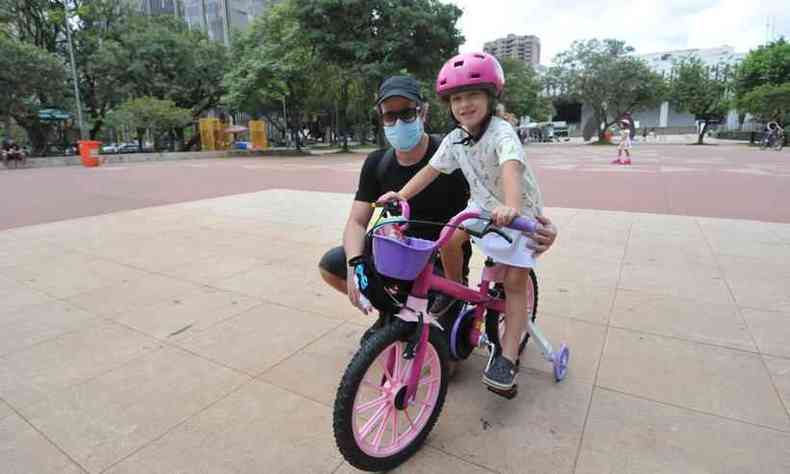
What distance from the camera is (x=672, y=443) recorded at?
6.49 ft

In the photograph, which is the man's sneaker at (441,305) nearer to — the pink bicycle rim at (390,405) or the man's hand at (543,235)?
the pink bicycle rim at (390,405)

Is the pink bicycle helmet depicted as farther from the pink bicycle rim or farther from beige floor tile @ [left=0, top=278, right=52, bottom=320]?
beige floor tile @ [left=0, top=278, right=52, bottom=320]

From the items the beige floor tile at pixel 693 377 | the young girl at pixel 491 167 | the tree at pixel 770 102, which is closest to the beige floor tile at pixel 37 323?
the young girl at pixel 491 167

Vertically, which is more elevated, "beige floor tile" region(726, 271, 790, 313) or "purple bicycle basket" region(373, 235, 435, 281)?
"purple bicycle basket" region(373, 235, 435, 281)

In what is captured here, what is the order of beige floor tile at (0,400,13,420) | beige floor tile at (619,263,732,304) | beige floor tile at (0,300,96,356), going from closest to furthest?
beige floor tile at (0,400,13,420) < beige floor tile at (0,300,96,356) < beige floor tile at (619,263,732,304)

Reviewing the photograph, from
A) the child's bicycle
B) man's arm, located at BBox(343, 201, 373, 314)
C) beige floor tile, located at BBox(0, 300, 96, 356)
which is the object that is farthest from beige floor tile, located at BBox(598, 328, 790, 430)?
beige floor tile, located at BBox(0, 300, 96, 356)

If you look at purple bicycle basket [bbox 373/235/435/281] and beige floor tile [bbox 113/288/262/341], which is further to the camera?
beige floor tile [bbox 113/288/262/341]

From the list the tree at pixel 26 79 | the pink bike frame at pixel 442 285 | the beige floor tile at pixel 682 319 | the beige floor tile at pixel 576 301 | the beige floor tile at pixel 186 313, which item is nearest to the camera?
the pink bike frame at pixel 442 285

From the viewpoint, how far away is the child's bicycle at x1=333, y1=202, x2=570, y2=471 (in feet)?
5.40

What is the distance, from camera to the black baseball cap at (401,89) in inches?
89.7

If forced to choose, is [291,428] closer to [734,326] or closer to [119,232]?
[734,326]

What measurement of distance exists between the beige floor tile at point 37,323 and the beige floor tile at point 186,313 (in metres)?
0.30

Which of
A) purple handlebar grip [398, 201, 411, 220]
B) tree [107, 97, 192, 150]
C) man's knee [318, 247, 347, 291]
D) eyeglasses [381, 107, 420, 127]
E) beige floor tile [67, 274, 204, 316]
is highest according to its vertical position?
tree [107, 97, 192, 150]

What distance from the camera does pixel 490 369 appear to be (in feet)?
6.89
